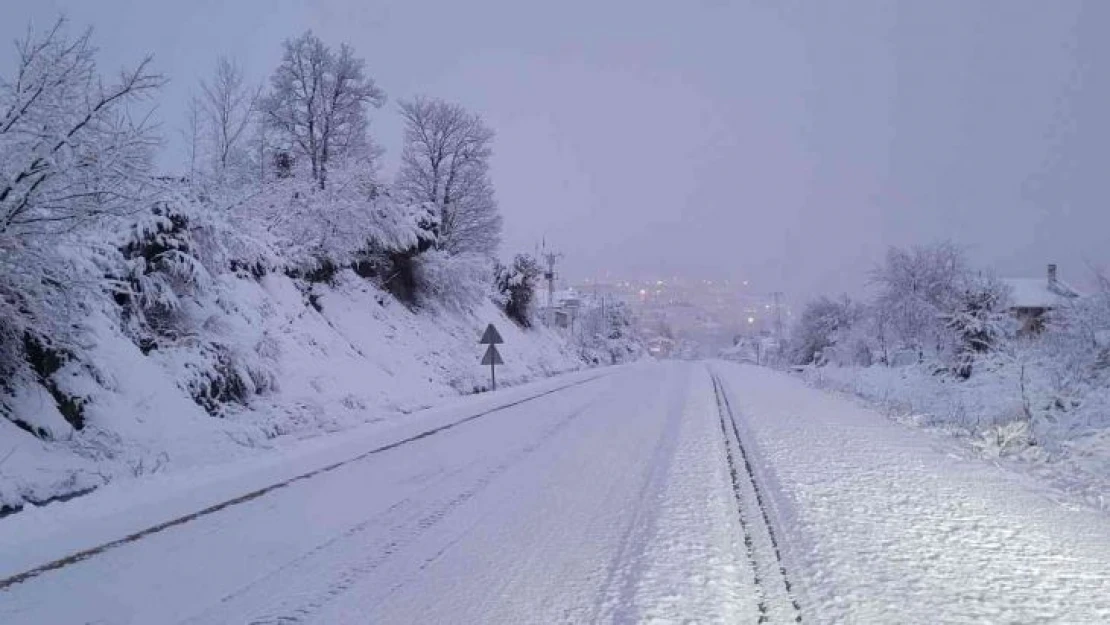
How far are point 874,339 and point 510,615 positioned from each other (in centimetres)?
6298

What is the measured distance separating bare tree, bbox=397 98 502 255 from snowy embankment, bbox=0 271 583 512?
14951 millimetres

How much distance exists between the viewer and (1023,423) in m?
12.0

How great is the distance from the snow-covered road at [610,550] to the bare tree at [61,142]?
13.2 ft

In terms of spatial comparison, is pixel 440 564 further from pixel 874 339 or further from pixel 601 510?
pixel 874 339

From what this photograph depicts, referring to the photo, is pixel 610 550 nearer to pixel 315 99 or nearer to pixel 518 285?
pixel 315 99

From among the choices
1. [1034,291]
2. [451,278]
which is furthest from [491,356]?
[1034,291]

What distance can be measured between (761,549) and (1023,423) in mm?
8806

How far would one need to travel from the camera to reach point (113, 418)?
32.8 ft

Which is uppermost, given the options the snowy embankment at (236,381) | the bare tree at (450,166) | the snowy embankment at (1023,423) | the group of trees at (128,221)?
the bare tree at (450,166)

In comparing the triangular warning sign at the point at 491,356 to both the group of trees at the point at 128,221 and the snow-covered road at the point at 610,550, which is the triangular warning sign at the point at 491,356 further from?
the snow-covered road at the point at 610,550

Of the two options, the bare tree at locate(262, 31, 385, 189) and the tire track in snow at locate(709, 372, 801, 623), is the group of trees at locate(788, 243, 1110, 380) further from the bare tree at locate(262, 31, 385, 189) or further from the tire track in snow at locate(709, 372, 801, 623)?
the bare tree at locate(262, 31, 385, 189)

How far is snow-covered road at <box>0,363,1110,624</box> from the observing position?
4.43 m

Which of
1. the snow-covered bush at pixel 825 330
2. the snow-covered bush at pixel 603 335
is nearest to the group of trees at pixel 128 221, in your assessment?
the snow-covered bush at pixel 603 335

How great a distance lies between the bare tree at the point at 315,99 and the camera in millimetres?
33906
